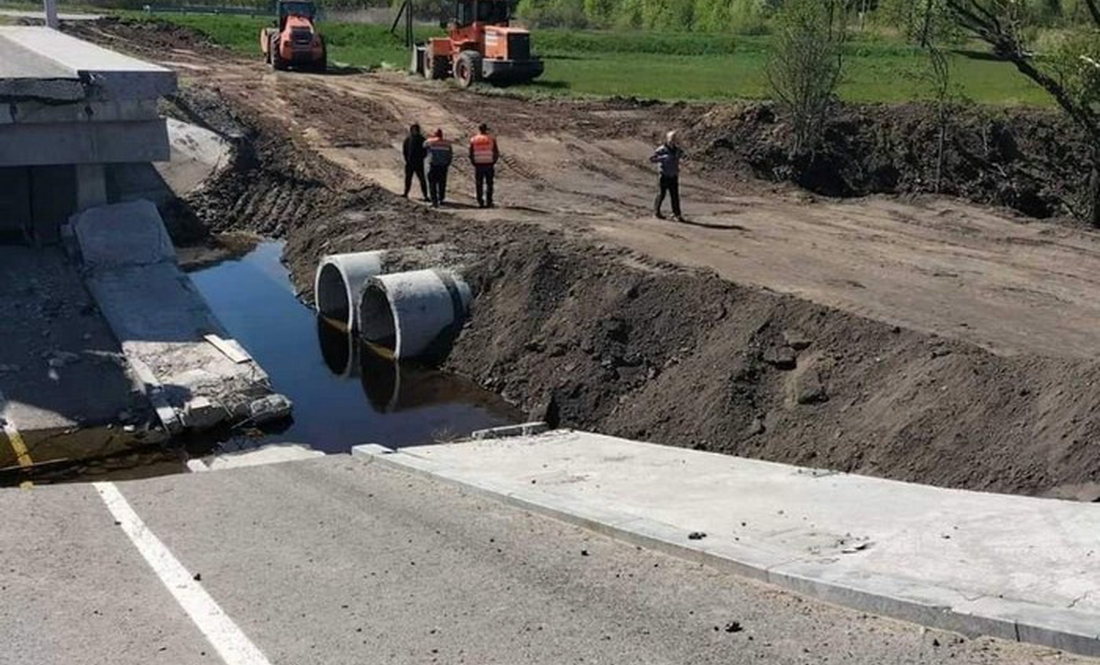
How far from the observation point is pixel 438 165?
23984 millimetres

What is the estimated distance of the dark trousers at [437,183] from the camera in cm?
2408

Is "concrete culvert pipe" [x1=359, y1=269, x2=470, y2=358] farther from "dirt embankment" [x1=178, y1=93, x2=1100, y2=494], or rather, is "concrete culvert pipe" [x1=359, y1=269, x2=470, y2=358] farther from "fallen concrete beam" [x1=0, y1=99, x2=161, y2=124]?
"fallen concrete beam" [x1=0, y1=99, x2=161, y2=124]

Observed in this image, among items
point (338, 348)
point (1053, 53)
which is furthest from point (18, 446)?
point (1053, 53)

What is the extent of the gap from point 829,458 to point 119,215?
14.2m

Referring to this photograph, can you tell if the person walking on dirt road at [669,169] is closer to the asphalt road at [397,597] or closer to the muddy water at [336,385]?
the muddy water at [336,385]

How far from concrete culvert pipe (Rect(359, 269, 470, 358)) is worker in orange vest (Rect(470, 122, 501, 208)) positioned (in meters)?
4.12

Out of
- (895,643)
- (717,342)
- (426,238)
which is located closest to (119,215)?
(426,238)

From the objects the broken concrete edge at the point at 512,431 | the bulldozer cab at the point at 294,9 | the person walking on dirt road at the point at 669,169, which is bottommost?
the broken concrete edge at the point at 512,431

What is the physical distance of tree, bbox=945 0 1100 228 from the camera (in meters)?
23.2

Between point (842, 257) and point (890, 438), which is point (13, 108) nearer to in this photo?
point (842, 257)

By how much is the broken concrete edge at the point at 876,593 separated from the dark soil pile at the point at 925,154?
20735 mm

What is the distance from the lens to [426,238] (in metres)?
21.9

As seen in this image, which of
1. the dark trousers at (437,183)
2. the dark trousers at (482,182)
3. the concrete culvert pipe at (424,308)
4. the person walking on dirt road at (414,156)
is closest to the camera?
the concrete culvert pipe at (424,308)

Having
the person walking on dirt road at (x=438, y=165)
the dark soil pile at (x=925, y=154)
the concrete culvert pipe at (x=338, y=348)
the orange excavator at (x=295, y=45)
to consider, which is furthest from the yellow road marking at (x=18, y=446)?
the orange excavator at (x=295, y=45)
